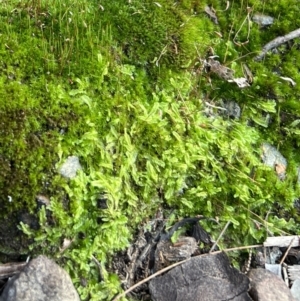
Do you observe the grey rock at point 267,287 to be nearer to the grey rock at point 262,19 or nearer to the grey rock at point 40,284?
the grey rock at point 40,284

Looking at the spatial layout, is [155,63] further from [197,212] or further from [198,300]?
[198,300]

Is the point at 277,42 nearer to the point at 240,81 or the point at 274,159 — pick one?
the point at 240,81

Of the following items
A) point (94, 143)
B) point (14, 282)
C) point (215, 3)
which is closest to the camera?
point (14, 282)

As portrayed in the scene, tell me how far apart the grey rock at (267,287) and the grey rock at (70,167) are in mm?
1135

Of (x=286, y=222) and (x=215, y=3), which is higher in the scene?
(x=215, y=3)

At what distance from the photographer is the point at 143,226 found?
2814mm

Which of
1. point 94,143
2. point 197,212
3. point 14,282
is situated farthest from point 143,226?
point 14,282

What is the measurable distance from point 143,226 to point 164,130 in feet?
1.89

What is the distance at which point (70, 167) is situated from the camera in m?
2.68

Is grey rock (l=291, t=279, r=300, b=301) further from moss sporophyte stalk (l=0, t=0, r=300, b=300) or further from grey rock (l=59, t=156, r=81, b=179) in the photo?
grey rock (l=59, t=156, r=81, b=179)

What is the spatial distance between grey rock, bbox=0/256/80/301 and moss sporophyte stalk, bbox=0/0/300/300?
0.56 ft

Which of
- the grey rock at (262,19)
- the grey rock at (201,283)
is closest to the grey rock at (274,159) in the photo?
the grey rock at (201,283)

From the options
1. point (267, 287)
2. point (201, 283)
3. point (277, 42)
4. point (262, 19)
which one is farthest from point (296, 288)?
point (262, 19)

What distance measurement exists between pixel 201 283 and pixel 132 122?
98 cm
